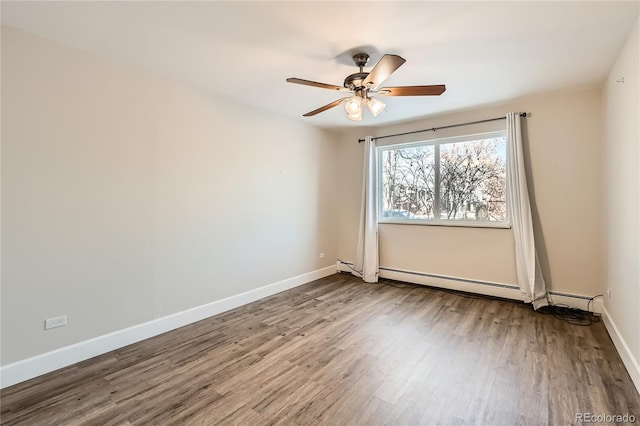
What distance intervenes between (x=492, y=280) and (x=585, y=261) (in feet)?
3.27

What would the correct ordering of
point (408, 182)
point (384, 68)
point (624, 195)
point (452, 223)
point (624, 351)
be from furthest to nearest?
1. point (408, 182)
2. point (452, 223)
3. point (624, 195)
4. point (624, 351)
5. point (384, 68)

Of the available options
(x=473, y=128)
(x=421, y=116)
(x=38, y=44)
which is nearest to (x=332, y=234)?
(x=421, y=116)

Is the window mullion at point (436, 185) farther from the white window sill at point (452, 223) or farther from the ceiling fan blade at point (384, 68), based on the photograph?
the ceiling fan blade at point (384, 68)

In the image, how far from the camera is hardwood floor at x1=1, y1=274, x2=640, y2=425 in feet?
5.94

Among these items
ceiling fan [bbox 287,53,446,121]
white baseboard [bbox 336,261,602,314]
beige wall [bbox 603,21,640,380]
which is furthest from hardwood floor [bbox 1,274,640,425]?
ceiling fan [bbox 287,53,446,121]

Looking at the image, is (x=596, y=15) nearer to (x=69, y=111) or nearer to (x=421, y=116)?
(x=421, y=116)

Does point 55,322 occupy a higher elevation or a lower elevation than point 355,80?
lower

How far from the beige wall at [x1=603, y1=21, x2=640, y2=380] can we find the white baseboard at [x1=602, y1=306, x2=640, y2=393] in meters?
0.01

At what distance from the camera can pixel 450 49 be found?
2.44 m

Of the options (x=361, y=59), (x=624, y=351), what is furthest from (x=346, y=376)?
(x=361, y=59)

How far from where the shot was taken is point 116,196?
267cm

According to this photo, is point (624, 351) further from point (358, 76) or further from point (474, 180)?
A: point (358, 76)

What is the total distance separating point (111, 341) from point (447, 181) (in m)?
4.43

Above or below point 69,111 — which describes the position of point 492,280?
below
